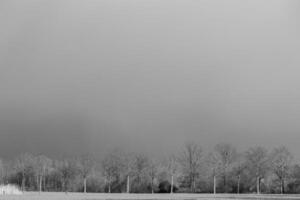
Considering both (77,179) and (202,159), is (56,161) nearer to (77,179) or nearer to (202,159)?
(77,179)

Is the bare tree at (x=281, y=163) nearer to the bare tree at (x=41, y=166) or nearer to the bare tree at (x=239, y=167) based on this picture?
the bare tree at (x=239, y=167)

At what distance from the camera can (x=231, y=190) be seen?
124250 mm

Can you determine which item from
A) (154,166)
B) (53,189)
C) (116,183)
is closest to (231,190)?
(154,166)

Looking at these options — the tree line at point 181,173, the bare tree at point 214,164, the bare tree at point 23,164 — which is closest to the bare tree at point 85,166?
the tree line at point 181,173

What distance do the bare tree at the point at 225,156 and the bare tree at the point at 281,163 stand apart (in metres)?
11.4

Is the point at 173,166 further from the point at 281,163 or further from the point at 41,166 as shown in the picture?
the point at 41,166

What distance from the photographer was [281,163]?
124 metres

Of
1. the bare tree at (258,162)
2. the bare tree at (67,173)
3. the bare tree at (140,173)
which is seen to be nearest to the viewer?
the bare tree at (258,162)

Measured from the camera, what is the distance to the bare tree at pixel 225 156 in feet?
413

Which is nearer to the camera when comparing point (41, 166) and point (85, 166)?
point (85, 166)

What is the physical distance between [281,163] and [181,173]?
88.4 ft

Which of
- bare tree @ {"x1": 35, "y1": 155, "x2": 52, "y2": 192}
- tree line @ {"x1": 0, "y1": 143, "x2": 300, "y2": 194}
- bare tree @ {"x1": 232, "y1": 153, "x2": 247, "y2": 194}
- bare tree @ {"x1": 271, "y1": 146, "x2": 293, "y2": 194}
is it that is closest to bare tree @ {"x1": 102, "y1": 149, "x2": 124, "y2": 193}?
tree line @ {"x1": 0, "y1": 143, "x2": 300, "y2": 194}

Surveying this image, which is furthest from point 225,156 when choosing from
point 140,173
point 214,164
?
point 140,173

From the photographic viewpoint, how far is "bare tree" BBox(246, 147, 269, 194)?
12119 centimetres
